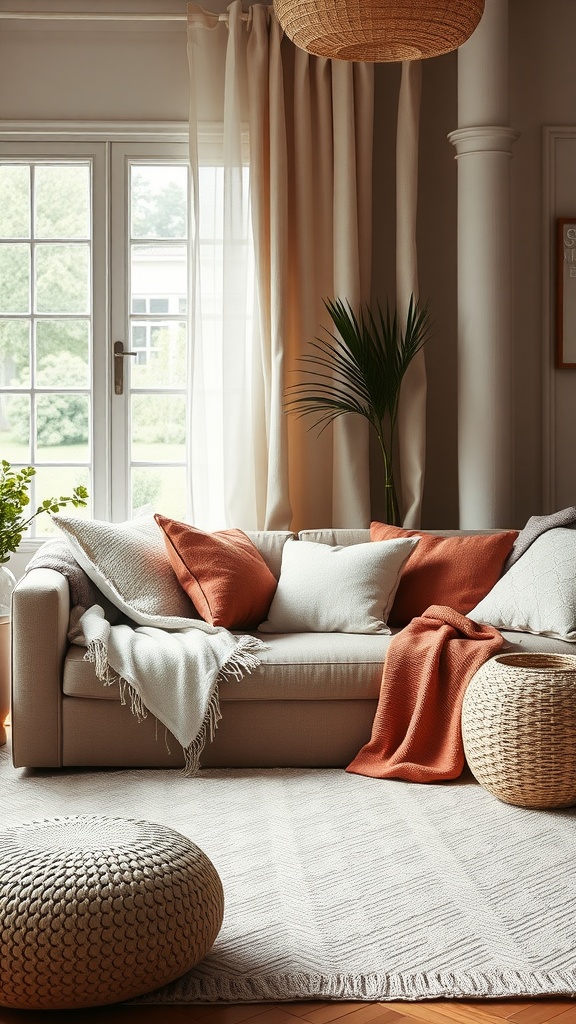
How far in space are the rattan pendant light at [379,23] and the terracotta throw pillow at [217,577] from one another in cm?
169

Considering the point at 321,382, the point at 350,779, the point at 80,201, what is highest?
the point at 80,201

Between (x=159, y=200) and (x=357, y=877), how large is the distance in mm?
3214

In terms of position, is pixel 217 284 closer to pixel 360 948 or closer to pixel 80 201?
pixel 80 201

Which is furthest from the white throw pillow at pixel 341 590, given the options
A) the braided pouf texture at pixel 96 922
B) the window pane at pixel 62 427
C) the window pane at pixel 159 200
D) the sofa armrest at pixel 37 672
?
the window pane at pixel 159 200

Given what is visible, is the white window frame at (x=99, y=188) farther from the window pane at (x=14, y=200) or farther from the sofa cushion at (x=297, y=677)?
the sofa cushion at (x=297, y=677)

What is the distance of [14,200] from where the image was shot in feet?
15.1

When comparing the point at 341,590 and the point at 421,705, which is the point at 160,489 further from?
the point at 421,705

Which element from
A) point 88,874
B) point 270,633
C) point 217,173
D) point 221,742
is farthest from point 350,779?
point 217,173

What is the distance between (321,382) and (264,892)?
8.57ft

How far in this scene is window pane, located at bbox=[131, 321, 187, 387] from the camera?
469 cm

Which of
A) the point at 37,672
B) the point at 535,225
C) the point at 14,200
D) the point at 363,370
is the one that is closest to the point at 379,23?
the point at 363,370

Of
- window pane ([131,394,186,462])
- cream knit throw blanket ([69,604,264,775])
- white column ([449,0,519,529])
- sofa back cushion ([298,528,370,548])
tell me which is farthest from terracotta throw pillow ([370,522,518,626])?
window pane ([131,394,186,462])

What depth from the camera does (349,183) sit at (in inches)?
173

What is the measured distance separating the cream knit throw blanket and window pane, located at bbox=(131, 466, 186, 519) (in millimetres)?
1439
